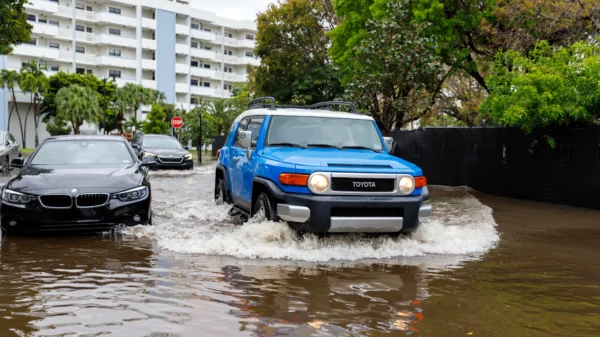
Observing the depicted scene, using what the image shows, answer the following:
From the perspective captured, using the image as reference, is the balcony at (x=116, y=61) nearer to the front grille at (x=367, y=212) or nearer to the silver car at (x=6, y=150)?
the silver car at (x=6, y=150)

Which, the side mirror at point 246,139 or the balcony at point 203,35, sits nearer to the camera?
the side mirror at point 246,139

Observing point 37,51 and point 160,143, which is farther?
point 37,51

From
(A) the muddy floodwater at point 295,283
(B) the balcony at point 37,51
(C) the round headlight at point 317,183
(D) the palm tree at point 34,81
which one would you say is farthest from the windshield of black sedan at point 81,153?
(B) the balcony at point 37,51

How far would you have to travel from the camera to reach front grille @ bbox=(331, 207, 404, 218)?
23.0 ft

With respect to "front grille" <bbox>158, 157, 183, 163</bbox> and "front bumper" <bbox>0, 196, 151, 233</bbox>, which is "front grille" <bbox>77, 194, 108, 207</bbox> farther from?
"front grille" <bbox>158, 157, 183, 163</bbox>

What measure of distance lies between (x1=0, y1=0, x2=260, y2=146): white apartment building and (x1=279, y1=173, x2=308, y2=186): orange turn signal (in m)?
62.9

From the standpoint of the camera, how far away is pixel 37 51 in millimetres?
69875

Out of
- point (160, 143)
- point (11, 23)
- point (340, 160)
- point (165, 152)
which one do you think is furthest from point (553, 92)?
point (11, 23)

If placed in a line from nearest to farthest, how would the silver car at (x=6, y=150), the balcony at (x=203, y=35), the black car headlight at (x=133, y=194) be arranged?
the black car headlight at (x=133, y=194) → the silver car at (x=6, y=150) → the balcony at (x=203, y=35)

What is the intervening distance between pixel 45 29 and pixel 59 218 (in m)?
69.1

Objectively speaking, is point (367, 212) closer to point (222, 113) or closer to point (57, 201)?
point (57, 201)

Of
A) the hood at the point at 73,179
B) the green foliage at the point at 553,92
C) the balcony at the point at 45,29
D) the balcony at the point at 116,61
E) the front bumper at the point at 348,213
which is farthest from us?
the balcony at the point at 116,61

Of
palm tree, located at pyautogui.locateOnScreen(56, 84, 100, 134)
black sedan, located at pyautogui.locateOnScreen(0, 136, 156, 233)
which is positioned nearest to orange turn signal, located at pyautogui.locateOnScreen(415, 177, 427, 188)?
black sedan, located at pyautogui.locateOnScreen(0, 136, 156, 233)

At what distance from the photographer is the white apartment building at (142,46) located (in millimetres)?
71062
